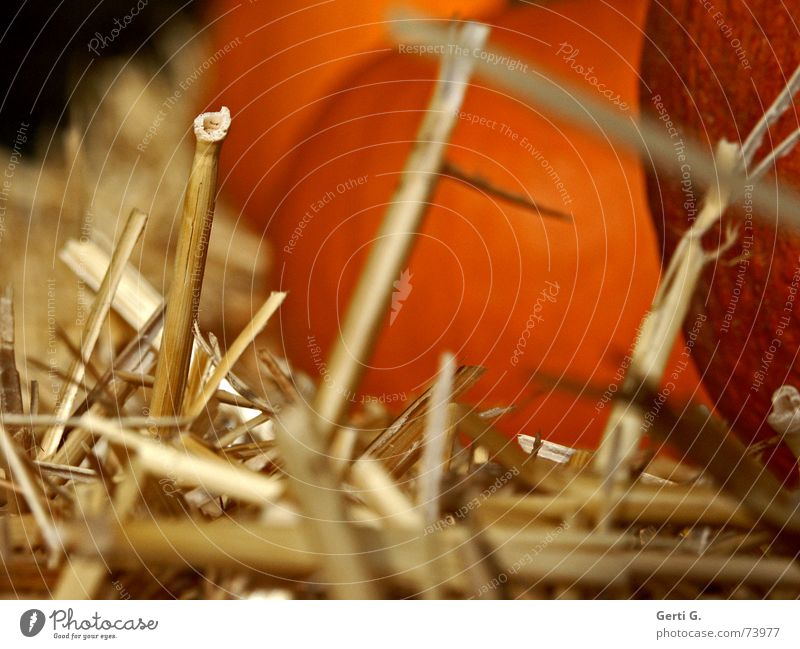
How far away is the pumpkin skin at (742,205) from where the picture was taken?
1.41 ft

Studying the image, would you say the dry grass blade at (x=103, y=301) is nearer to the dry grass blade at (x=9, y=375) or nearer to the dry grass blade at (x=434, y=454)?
the dry grass blade at (x=9, y=375)

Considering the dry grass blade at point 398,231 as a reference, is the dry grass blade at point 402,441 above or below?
below

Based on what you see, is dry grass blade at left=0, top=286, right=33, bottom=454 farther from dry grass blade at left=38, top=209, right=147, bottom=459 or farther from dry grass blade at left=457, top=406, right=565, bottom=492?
dry grass blade at left=457, top=406, right=565, bottom=492

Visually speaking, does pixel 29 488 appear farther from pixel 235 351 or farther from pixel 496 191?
pixel 496 191

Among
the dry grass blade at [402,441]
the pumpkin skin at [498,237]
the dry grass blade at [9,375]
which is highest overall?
the pumpkin skin at [498,237]

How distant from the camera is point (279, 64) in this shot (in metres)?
0.39

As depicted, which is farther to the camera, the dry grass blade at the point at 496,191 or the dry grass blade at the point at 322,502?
the dry grass blade at the point at 496,191

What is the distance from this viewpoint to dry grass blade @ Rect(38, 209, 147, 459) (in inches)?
14.6

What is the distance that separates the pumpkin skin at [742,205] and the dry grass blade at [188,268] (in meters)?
0.21

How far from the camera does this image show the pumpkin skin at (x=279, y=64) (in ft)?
1.27

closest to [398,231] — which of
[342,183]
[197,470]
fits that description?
[342,183]

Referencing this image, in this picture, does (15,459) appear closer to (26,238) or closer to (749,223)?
(26,238)

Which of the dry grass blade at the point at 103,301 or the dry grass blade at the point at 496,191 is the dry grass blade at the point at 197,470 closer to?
the dry grass blade at the point at 103,301

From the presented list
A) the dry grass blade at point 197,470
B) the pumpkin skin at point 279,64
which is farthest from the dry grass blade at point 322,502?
the pumpkin skin at point 279,64
